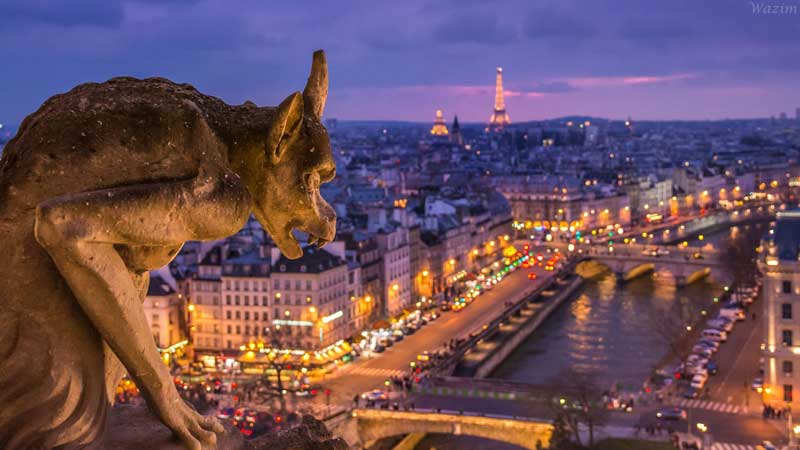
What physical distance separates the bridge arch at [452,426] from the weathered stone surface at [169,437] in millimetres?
18801

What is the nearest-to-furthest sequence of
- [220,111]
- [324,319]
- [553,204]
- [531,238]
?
[220,111] < [324,319] < [531,238] < [553,204]

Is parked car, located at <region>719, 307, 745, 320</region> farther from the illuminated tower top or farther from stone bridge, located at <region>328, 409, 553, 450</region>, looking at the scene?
the illuminated tower top

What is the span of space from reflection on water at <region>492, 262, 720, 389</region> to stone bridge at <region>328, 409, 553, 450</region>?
4715mm

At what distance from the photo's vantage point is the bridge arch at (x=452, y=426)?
71.6 ft

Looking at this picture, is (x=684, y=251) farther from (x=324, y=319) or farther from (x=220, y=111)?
(x=220, y=111)

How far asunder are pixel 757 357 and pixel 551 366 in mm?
5267

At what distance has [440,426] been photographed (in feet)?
74.1

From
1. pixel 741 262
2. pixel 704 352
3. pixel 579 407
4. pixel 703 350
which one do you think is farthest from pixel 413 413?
pixel 741 262

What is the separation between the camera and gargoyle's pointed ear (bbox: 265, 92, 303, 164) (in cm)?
296

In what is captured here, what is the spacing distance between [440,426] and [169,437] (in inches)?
785

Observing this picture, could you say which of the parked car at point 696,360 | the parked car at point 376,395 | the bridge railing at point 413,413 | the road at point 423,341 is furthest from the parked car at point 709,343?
the parked car at point 376,395

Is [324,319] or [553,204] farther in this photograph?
[553,204]

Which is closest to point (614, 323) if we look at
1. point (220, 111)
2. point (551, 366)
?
point (551, 366)

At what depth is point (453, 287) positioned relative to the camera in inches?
1686
